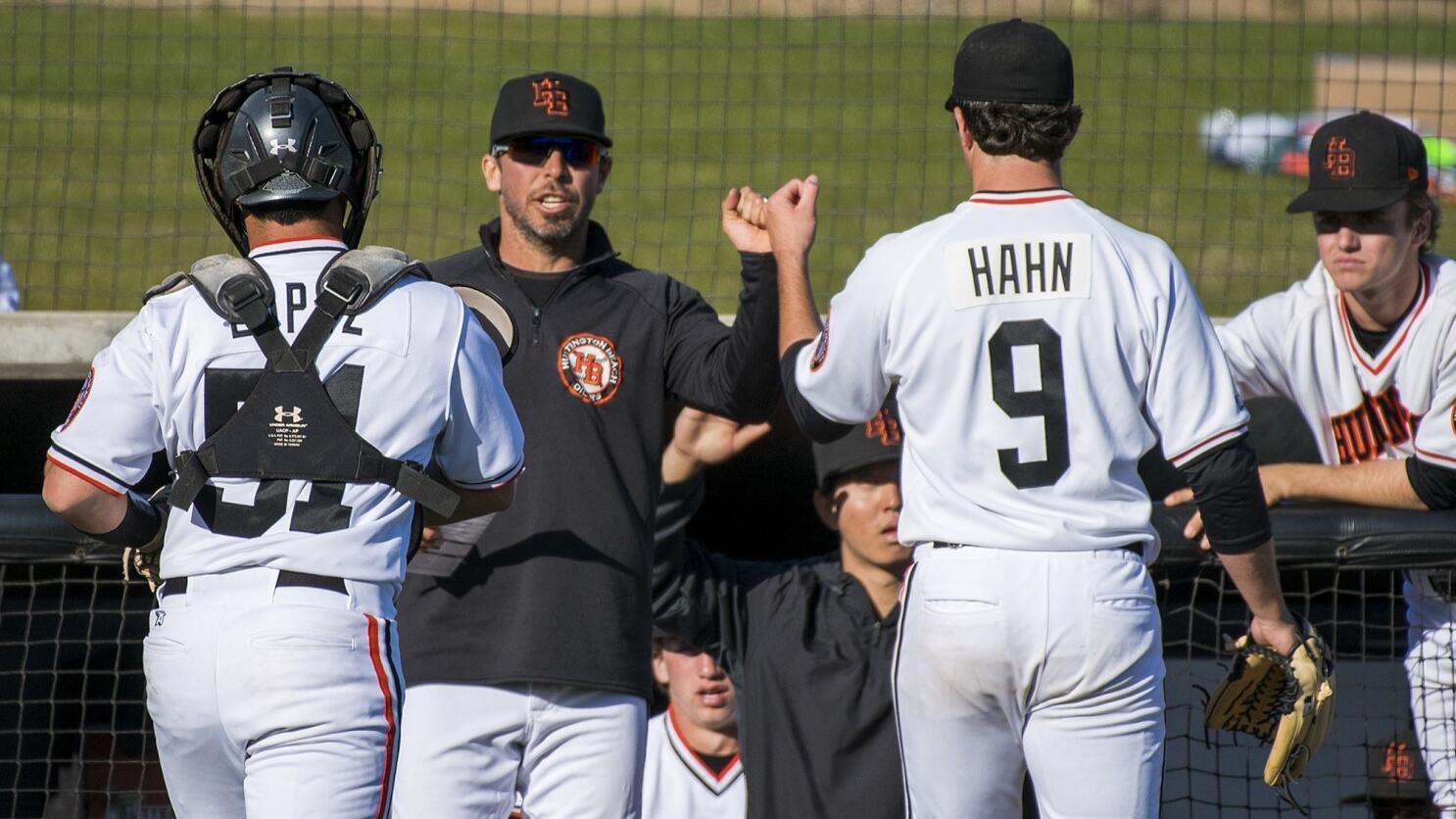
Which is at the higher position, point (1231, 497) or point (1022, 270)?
point (1022, 270)

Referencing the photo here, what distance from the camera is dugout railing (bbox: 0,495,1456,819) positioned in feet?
17.1

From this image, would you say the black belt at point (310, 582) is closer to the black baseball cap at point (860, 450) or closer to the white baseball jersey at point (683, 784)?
the black baseball cap at point (860, 450)

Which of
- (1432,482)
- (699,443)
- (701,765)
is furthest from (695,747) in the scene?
(1432,482)

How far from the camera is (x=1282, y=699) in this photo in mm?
3654

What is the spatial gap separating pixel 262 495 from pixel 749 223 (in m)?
1.43

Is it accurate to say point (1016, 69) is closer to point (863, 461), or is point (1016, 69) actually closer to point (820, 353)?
point (820, 353)

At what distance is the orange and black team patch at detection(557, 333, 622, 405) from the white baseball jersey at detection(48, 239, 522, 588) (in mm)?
1025

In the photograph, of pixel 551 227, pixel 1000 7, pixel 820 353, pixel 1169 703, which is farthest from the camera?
pixel 1000 7

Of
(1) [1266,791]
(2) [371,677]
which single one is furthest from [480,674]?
(1) [1266,791]

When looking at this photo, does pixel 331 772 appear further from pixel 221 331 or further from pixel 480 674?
pixel 480 674

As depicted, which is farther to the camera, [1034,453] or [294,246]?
[1034,453]

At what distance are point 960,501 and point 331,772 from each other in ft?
4.01

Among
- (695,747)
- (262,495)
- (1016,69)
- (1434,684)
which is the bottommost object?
(695,747)

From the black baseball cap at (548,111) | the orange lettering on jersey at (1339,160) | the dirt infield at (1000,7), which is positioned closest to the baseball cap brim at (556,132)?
the black baseball cap at (548,111)
